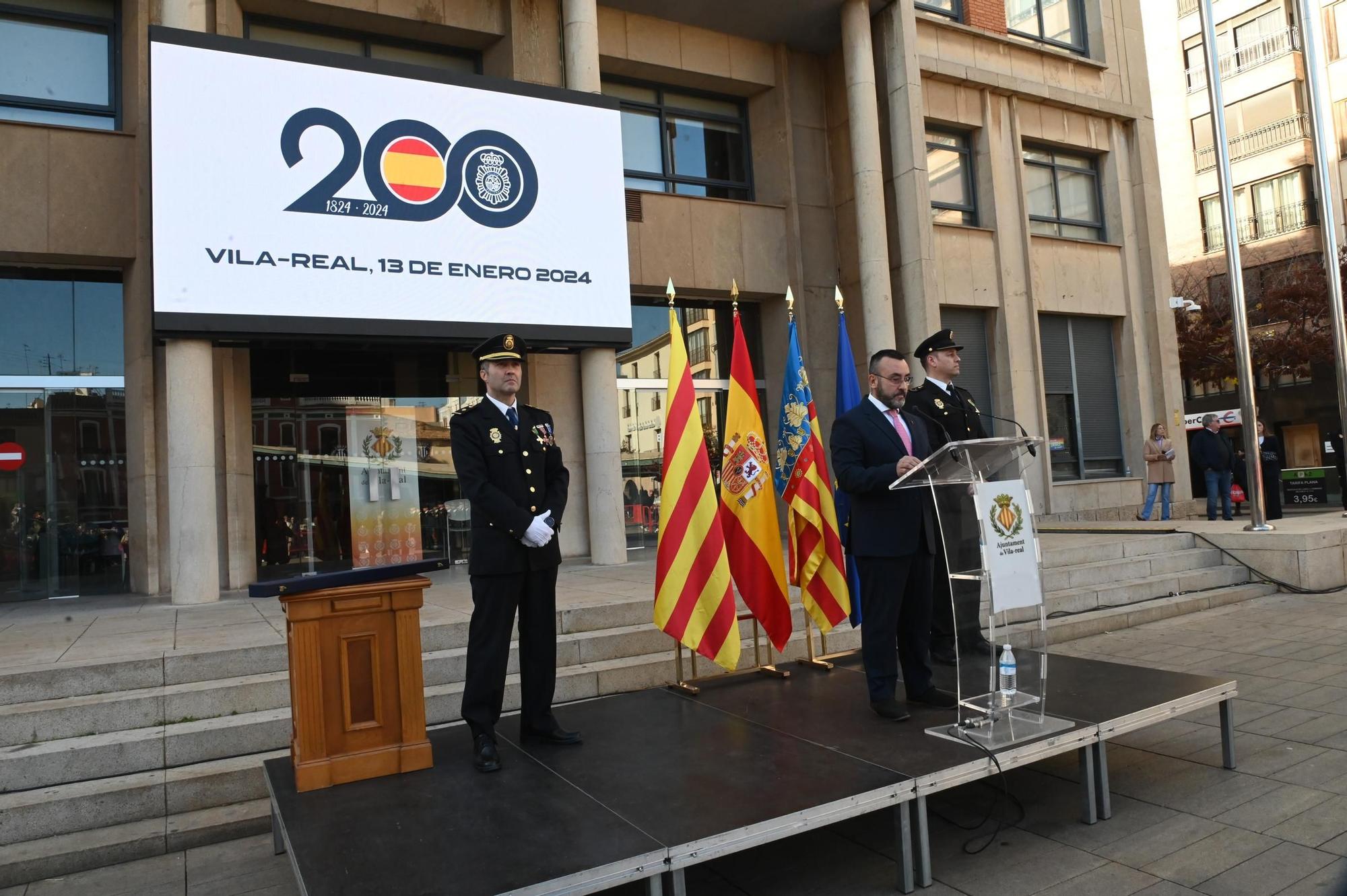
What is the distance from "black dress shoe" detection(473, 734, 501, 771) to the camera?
4.09m

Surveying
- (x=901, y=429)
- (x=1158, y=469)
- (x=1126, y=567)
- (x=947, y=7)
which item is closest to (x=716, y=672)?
(x=901, y=429)

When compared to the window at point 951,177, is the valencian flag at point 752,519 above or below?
below

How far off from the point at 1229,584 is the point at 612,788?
29.6ft

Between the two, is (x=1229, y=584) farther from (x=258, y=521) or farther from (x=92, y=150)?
(x=92, y=150)

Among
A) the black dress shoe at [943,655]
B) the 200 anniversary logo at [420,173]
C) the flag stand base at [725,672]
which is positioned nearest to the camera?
the black dress shoe at [943,655]

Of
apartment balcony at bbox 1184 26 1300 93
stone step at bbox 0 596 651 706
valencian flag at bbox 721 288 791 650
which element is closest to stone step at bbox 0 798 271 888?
stone step at bbox 0 596 651 706

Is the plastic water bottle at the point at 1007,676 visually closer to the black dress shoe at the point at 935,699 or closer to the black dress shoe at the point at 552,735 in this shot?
the black dress shoe at the point at 935,699

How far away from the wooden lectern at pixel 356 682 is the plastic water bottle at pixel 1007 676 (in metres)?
2.74

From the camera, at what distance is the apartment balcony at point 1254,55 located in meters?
29.2

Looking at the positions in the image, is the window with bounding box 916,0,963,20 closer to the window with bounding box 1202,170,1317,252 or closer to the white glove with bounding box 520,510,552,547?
the white glove with bounding box 520,510,552,547

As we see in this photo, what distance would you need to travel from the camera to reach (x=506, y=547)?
14.5 feet

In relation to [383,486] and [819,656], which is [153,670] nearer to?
[819,656]

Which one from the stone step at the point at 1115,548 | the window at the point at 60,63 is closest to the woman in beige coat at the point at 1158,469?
the stone step at the point at 1115,548

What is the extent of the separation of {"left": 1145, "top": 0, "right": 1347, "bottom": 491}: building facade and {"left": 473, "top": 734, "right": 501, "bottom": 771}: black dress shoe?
2662 cm
